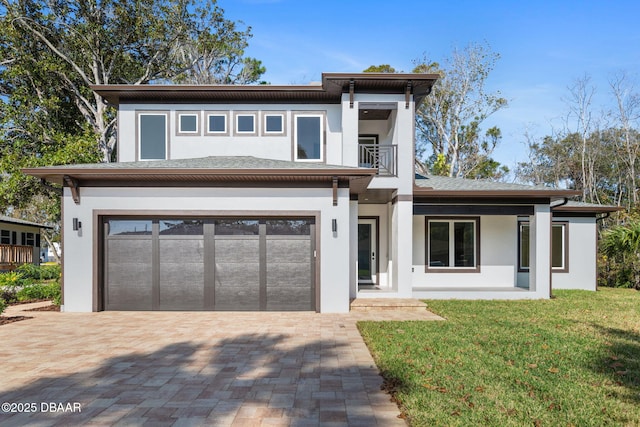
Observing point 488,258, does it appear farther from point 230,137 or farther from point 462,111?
point 462,111

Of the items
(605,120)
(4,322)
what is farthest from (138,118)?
(605,120)

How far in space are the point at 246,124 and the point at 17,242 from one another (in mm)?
21066

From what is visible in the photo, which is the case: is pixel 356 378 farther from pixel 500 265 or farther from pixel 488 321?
pixel 500 265

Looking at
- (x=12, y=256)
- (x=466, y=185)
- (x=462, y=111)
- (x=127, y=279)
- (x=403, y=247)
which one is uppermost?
(x=462, y=111)

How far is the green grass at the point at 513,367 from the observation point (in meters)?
3.89

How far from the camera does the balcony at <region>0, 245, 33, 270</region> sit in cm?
2086

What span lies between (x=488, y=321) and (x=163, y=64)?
19.5 meters

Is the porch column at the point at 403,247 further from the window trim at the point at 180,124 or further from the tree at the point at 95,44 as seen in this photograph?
the tree at the point at 95,44

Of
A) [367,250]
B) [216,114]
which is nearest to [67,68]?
[216,114]

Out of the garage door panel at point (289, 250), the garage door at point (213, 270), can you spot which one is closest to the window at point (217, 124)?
the garage door at point (213, 270)

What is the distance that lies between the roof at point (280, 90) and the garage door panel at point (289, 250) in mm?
4541

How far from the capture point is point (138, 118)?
39.4ft

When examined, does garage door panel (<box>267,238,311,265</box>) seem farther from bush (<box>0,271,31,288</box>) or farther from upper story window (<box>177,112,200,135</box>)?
bush (<box>0,271,31,288</box>)

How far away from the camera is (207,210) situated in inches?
372
